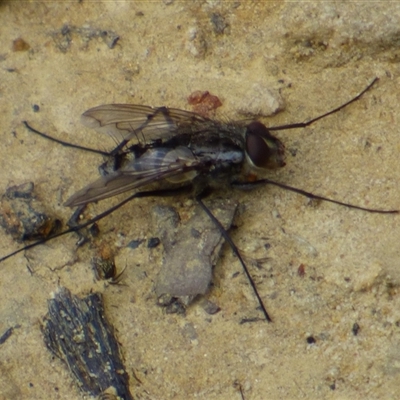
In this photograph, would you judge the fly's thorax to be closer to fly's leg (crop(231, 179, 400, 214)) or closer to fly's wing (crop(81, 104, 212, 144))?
fly's leg (crop(231, 179, 400, 214))

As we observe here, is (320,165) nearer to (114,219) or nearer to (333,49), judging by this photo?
(333,49)

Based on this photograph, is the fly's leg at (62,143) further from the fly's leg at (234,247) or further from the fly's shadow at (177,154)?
the fly's leg at (234,247)

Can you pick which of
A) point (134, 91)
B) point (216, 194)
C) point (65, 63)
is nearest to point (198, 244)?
point (216, 194)

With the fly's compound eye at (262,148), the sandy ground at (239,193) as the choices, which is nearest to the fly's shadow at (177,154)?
the fly's compound eye at (262,148)

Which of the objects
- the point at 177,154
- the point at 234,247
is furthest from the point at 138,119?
the point at 234,247

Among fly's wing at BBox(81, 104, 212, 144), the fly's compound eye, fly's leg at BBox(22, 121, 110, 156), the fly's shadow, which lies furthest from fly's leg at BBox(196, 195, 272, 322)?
fly's leg at BBox(22, 121, 110, 156)

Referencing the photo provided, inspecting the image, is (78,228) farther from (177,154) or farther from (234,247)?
(234,247)

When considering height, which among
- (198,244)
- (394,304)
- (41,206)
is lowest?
(394,304)
